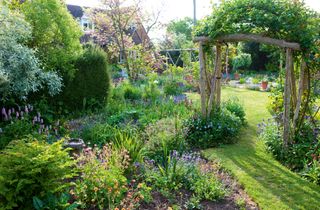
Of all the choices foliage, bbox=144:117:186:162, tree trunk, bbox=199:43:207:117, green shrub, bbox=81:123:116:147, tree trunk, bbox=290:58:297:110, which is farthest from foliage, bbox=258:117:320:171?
green shrub, bbox=81:123:116:147

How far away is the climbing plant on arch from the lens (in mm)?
4891

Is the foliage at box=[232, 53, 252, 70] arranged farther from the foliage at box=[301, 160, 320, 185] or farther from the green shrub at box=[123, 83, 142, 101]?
the foliage at box=[301, 160, 320, 185]

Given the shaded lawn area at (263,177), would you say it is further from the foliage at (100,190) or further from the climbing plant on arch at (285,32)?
the foliage at (100,190)

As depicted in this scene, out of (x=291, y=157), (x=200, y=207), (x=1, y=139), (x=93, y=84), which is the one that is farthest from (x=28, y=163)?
(x=93, y=84)

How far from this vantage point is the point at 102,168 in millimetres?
3645

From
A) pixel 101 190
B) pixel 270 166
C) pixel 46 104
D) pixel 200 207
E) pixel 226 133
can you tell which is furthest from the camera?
pixel 46 104

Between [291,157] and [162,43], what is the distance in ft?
64.9

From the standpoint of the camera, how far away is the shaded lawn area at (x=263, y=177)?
13.1 feet

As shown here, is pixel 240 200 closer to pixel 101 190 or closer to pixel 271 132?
pixel 101 190

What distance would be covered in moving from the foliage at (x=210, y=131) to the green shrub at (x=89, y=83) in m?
3.56

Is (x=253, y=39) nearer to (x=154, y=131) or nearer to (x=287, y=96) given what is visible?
(x=287, y=96)

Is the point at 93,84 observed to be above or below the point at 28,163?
above

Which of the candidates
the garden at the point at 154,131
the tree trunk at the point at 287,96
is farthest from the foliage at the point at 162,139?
the tree trunk at the point at 287,96

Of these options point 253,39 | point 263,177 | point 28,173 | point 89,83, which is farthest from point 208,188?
point 89,83
